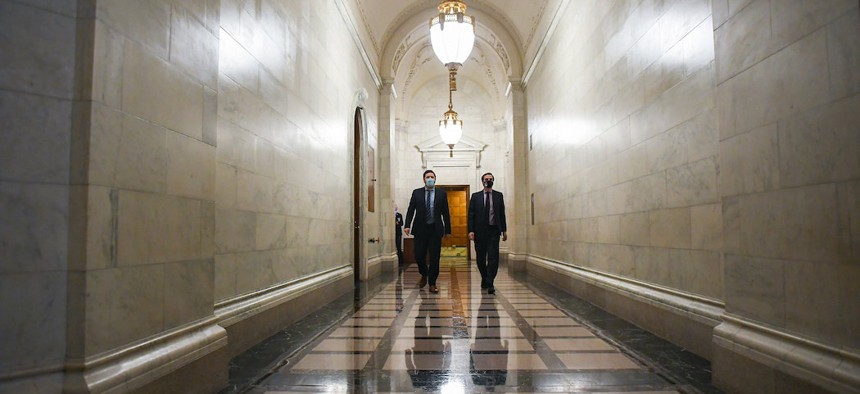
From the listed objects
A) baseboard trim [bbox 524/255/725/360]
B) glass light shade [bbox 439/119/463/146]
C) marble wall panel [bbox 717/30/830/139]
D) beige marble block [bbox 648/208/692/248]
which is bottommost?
baseboard trim [bbox 524/255/725/360]

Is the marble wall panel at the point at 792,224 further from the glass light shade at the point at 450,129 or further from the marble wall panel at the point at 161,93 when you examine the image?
the glass light shade at the point at 450,129

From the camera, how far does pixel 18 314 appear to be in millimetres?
1717

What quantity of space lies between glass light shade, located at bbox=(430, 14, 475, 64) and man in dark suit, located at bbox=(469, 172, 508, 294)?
1.80 metres

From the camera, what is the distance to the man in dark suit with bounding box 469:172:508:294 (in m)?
7.25

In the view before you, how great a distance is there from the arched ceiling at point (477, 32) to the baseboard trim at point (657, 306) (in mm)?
4511

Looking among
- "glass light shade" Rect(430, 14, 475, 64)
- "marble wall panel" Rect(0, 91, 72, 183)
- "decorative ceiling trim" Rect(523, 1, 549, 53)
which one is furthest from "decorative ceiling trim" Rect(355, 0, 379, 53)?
"marble wall panel" Rect(0, 91, 72, 183)

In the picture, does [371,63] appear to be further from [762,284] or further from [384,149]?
[762,284]

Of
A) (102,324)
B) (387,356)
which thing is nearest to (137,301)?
(102,324)

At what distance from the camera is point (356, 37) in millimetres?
8727

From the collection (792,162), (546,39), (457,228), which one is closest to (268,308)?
(792,162)

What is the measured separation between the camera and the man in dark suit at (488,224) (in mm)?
7250

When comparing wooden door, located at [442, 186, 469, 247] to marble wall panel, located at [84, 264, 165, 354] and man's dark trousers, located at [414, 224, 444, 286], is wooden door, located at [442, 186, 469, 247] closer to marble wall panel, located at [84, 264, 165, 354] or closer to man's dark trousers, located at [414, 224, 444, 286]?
man's dark trousers, located at [414, 224, 444, 286]

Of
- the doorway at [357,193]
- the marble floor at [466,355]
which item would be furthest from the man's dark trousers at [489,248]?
the doorway at [357,193]

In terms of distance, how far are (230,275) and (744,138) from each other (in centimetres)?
324
